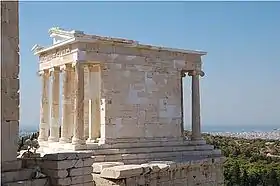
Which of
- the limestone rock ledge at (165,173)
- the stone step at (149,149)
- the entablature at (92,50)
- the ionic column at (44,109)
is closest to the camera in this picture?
the limestone rock ledge at (165,173)

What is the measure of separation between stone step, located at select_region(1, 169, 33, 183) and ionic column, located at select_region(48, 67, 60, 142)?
7808mm

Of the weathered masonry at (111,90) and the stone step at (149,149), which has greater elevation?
the weathered masonry at (111,90)

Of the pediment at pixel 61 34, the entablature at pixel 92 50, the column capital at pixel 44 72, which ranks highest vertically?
the pediment at pixel 61 34

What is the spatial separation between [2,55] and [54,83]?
8.27 meters

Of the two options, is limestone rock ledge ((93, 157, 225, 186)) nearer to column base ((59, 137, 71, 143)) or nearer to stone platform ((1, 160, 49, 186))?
stone platform ((1, 160, 49, 186))

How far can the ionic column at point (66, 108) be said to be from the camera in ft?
52.5

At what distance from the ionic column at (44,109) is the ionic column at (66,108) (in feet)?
4.05

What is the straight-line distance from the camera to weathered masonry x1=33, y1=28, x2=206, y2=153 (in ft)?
48.6

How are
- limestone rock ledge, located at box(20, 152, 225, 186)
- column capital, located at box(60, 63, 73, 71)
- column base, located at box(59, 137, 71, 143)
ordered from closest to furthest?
1. limestone rock ledge, located at box(20, 152, 225, 186)
2. column capital, located at box(60, 63, 73, 71)
3. column base, located at box(59, 137, 71, 143)

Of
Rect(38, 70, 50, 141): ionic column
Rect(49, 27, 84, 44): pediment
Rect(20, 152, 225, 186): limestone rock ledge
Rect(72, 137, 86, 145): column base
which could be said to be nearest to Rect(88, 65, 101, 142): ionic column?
Rect(72, 137, 86, 145): column base

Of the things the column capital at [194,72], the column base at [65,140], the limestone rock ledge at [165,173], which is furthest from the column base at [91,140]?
the column capital at [194,72]

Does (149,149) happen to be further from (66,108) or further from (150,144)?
(66,108)

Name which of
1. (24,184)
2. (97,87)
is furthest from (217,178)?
(24,184)

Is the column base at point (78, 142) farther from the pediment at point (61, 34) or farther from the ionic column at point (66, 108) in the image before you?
the pediment at point (61, 34)
